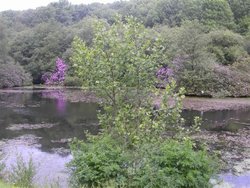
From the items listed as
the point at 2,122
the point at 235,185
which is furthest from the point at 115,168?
the point at 2,122

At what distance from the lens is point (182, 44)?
47312mm

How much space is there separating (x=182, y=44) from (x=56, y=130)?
27.8 m

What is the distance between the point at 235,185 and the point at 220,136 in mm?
8417

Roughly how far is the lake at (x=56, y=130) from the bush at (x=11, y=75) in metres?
21.7

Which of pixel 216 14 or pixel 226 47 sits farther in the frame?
pixel 216 14

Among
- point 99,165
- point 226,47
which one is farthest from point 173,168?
point 226,47

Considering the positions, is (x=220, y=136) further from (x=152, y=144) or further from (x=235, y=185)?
(x=152, y=144)

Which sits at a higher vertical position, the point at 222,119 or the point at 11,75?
the point at 222,119

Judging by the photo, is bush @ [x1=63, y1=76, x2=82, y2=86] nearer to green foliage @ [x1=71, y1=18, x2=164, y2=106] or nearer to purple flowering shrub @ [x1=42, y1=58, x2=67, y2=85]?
purple flowering shrub @ [x1=42, y1=58, x2=67, y2=85]

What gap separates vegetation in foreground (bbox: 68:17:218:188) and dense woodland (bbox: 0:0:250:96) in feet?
64.5

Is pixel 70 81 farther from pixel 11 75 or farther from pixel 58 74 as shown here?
pixel 11 75

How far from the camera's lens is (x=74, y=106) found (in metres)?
34.7

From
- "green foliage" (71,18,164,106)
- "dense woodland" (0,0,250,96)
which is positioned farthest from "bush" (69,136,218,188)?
"dense woodland" (0,0,250,96)

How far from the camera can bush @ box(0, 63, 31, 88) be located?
58.0m
